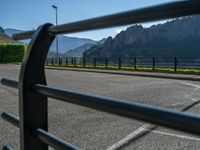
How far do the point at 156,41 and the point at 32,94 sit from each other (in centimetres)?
12300

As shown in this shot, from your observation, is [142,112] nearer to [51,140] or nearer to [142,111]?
[142,111]

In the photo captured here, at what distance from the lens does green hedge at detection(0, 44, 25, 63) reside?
60.8 m

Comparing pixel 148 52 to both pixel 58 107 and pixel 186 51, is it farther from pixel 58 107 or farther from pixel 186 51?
pixel 58 107

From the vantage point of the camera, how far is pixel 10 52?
61375mm

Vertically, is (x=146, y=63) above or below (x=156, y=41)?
below

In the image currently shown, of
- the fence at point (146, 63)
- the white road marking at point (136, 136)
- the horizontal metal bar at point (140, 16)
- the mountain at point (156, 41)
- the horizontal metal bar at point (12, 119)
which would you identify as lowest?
the white road marking at point (136, 136)

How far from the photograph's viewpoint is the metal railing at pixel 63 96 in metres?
1.07

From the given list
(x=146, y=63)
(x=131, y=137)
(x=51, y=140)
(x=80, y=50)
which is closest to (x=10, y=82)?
(x=51, y=140)

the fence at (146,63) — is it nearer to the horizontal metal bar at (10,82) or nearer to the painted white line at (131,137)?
the painted white line at (131,137)

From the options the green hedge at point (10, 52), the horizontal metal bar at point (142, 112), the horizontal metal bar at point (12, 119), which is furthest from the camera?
the green hedge at point (10, 52)

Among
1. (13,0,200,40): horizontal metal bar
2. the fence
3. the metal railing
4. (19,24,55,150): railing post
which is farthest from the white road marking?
the fence

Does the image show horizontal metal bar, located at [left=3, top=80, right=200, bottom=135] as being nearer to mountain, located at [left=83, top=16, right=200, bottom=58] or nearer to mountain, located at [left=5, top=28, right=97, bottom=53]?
mountain, located at [left=5, top=28, right=97, bottom=53]

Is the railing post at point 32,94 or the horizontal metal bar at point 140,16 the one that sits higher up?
the horizontal metal bar at point 140,16

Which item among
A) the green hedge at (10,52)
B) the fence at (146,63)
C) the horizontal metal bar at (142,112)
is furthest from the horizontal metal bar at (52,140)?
the green hedge at (10,52)
